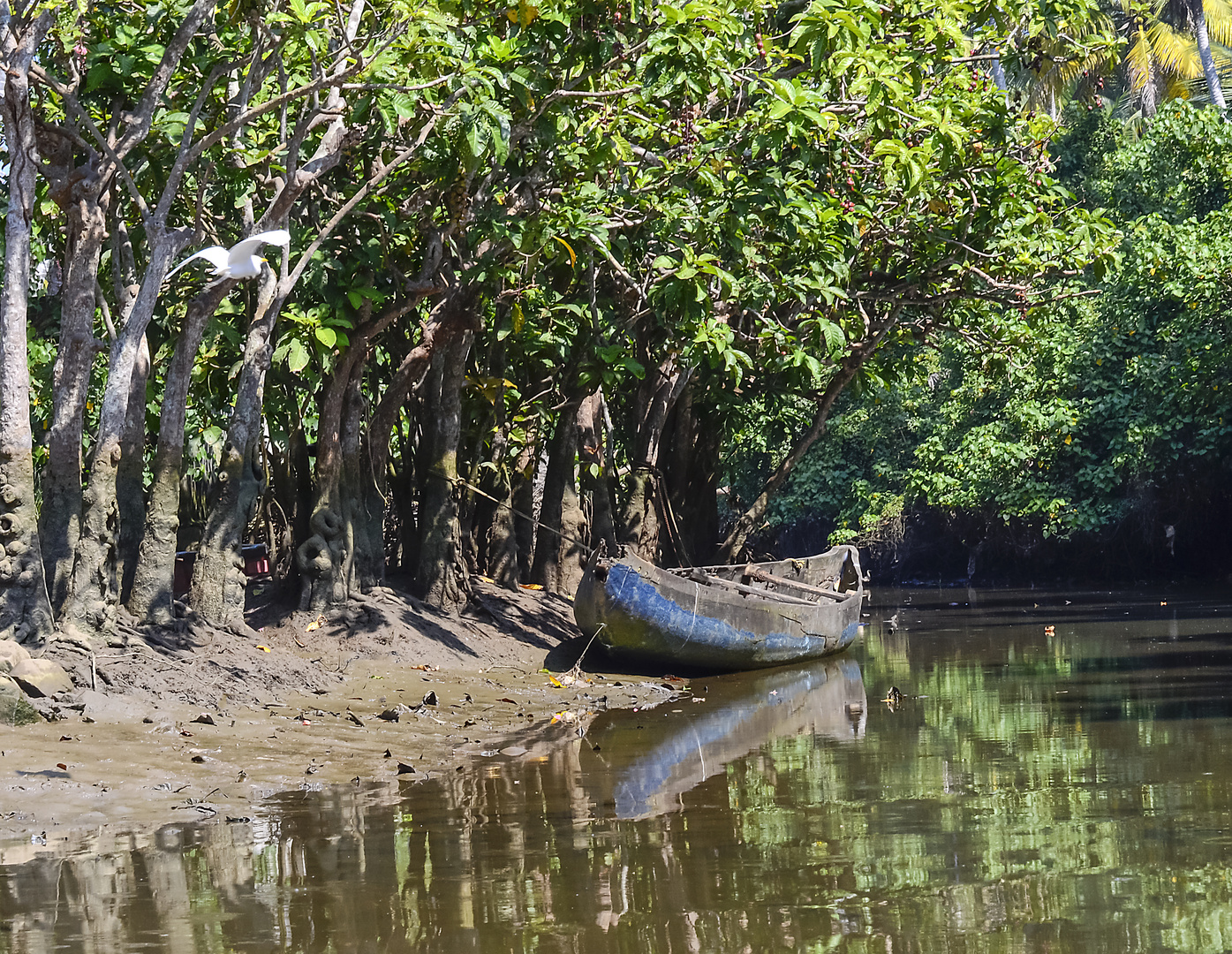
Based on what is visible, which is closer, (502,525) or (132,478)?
(132,478)

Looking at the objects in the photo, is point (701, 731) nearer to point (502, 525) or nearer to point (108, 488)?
point (108, 488)

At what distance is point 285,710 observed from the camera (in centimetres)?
930

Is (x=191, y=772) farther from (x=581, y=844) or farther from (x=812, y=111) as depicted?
(x=812, y=111)

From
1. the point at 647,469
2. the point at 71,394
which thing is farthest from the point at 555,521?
the point at 71,394

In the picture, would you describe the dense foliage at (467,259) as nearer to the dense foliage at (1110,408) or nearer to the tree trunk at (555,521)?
the tree trunk at (555,521)

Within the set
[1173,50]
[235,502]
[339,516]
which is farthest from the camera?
[1173,50]

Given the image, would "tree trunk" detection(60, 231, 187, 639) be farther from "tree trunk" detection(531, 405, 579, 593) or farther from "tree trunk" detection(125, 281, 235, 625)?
"tree trunk" detection(531, 405, 579, 593)

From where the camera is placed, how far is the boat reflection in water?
24.8 ft

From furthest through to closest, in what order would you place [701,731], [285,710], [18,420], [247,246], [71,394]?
[701,731]
[71,394]
[285,710]
[18,420]
[247,246]

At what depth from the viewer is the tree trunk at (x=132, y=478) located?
1029 centimetres

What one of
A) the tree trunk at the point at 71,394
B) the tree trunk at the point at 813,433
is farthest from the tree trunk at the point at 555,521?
the tree trunk at the point at 71,394

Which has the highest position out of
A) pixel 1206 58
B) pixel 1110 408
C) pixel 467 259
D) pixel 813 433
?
pixel 1206 58

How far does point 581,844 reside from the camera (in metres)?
6.10

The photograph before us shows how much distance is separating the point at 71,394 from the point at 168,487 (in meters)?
1.04
